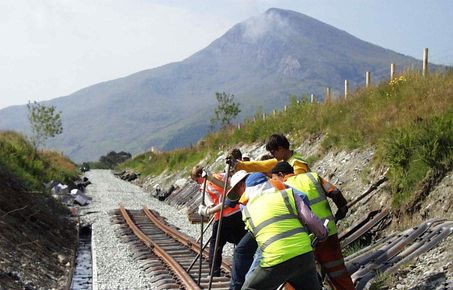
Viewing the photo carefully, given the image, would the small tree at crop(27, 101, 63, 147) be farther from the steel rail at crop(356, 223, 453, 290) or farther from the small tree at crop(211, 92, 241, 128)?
the steel rail at crop(356, 223, 453, 290)

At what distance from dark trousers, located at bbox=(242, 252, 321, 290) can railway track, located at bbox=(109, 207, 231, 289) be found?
4082mm

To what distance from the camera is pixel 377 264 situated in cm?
793

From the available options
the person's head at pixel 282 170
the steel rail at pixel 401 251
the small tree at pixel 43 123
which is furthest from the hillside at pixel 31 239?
the small tree at pixel 43 123

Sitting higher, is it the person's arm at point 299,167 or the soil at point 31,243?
the person's arm at point 299,167

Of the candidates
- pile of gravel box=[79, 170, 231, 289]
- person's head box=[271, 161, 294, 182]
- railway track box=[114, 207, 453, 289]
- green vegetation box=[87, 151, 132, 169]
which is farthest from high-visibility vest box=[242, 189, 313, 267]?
green vegetation box=[87, 151, 132, 169]

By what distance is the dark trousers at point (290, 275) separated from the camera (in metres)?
4.90

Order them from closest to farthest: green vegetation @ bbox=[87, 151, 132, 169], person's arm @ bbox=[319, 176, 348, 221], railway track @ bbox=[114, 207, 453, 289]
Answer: person's arm @ bbox=[319, 176, 348, 221], railway track @ bbox=[114, 207, 453, 289], green vegetation @ bbox=[87, 151, 132, 169]

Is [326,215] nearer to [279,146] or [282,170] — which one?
[282,170]

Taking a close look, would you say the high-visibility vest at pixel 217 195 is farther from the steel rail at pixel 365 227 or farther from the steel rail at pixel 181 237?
the steel rail at pixel 365 227

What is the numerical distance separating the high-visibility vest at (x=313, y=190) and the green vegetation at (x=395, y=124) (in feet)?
13.2

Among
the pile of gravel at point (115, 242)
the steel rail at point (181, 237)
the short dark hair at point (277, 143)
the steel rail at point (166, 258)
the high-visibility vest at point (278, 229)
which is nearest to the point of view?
the high-visibility vest at point (278, 229)

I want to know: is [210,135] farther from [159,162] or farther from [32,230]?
[32,230]

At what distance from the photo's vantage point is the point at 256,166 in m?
6.88

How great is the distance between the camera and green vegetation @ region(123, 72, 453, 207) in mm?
9924
